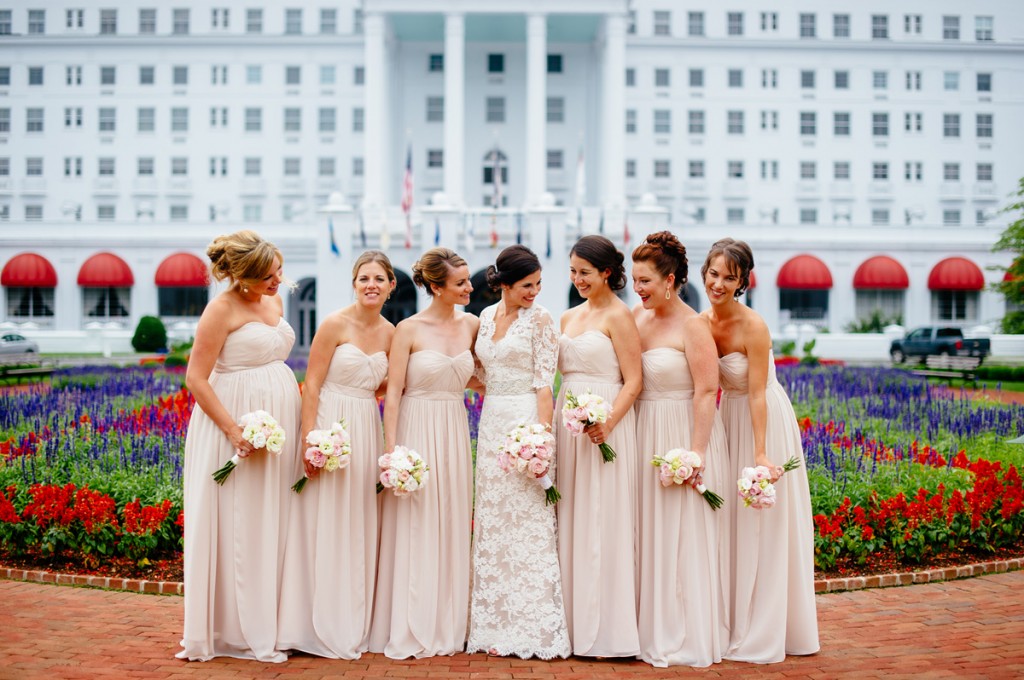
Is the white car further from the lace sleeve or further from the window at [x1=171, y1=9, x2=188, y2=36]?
the lace sleeve

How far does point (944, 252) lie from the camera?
1848 inches

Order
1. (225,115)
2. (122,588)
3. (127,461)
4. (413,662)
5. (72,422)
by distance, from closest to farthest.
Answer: (413,662) < (122,588) < (127,461) < (72,422) < (225,115)

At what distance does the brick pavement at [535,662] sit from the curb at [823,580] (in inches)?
4.0

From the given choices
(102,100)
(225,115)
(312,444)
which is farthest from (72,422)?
(102,100)

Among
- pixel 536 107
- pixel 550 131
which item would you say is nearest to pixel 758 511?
pixel 536 107

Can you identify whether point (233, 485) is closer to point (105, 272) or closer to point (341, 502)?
point (341, 502)

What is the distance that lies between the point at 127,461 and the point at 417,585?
4756 millimetres

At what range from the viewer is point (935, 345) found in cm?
3416

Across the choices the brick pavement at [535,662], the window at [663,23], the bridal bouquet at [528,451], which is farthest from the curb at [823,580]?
the window at [663,23]

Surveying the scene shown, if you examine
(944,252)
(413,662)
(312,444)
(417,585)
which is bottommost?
(413,662)

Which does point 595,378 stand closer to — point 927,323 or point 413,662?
point 413,662

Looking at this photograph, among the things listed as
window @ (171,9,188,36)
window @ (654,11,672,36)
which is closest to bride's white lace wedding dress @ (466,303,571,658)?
window @ (654,11,672,36)

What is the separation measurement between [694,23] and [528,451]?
55.3 meters

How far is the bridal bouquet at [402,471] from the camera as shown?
5.48 m
